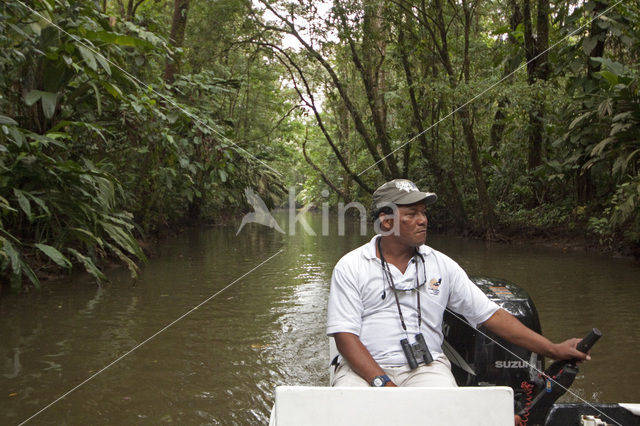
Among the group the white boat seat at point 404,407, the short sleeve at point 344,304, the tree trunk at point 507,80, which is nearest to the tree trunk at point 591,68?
the tree trunk at point 507,80

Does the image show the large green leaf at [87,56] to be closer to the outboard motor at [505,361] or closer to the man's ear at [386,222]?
the man's ear at [386,222]

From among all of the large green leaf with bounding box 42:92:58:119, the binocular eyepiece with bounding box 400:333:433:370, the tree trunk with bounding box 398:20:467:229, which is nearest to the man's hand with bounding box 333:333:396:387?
the binocular eyepiece with bounding box 400:333:433:370

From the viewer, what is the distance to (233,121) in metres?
13.2

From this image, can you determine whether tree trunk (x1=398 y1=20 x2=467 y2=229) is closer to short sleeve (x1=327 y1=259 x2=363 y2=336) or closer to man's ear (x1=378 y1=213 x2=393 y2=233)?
man's ear (x1=378 y1=213 x2=393 y2=233)

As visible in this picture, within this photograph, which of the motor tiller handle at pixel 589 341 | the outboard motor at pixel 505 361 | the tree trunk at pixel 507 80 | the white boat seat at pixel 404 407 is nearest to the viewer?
the white boat seat at pixel 404 407

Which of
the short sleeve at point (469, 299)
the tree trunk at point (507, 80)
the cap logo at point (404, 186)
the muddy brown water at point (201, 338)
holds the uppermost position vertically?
the tree trunk at point (507, 80)

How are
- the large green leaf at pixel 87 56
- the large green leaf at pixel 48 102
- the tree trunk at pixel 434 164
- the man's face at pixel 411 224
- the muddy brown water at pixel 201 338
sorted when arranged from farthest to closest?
the tree trunk at pixel 434 164 < the large green leaf at pixel 48 102 < the large green leaf at pixel 87 56 < the muddy brown water at pixel 201 338 < the man's face at pixel 411 224

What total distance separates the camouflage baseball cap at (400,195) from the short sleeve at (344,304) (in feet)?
1.26

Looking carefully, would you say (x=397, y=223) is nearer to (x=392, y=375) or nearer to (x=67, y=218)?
(x=392, y=375)

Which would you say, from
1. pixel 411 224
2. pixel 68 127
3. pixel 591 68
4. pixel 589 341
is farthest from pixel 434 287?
pixel 591 68

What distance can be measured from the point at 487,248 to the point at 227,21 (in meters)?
8.95

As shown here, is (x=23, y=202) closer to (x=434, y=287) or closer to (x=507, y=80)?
(x=434, y=287)

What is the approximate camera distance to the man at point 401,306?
8.20 ft

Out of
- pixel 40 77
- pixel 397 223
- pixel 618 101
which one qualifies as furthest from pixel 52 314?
pixel 618 101
